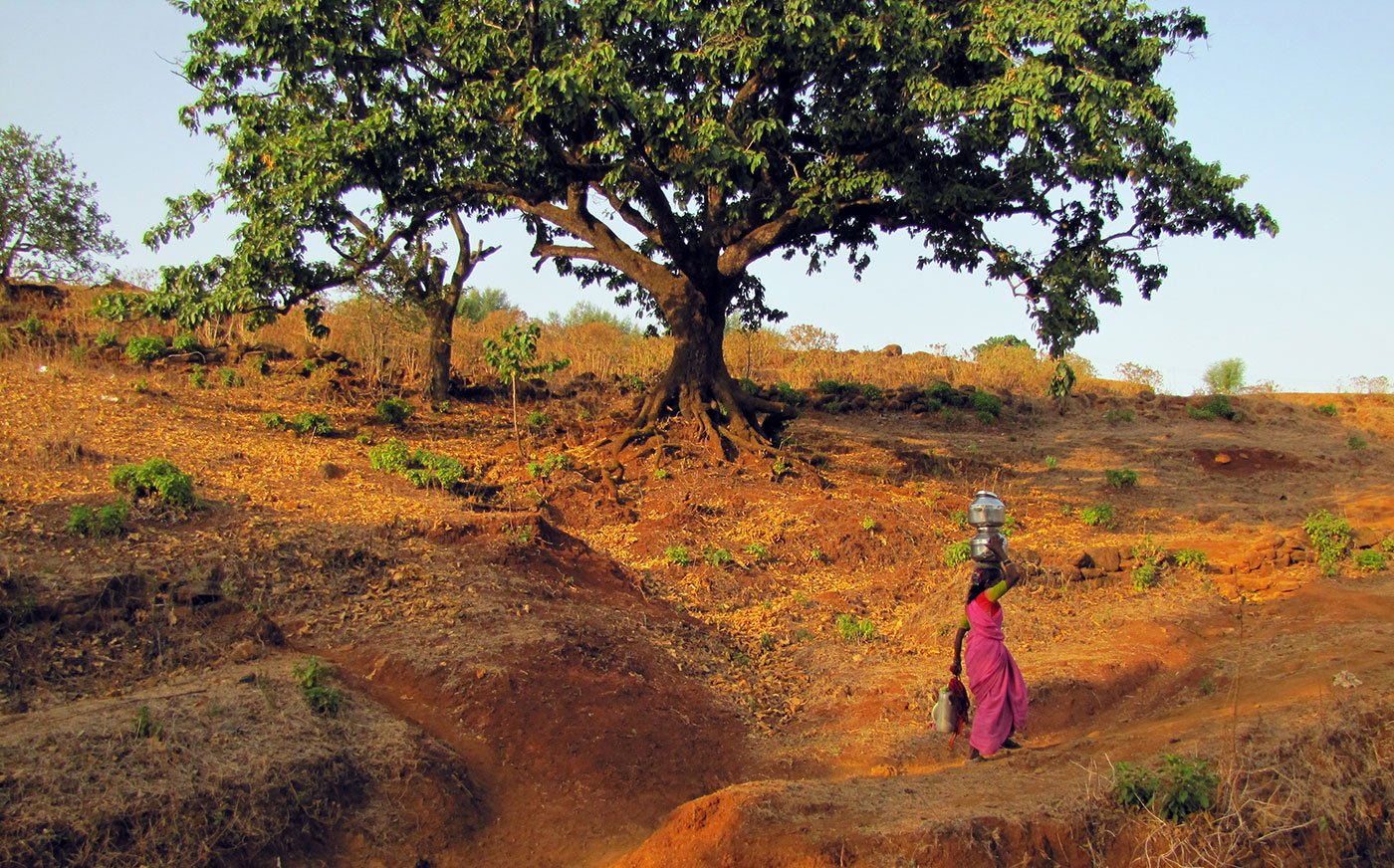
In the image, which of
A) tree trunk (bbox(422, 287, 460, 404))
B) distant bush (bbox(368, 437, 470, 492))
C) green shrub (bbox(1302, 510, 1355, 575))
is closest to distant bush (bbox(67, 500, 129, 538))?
distant bush (bbox(368, 437, 470, 492))

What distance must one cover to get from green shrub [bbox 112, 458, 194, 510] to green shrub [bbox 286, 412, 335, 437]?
4.09 m

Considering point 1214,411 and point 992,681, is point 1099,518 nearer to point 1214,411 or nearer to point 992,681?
point 992,681

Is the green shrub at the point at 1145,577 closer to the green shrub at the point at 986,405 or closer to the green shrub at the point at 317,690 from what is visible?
the green shrub at the point at 317,690

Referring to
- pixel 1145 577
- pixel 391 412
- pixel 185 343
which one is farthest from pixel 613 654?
pixel 185 343

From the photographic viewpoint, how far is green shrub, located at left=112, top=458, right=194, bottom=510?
26.1 feet

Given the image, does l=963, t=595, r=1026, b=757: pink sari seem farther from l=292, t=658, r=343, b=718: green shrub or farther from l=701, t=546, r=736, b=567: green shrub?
l=701, t=546, r=736, b=567: green shrub

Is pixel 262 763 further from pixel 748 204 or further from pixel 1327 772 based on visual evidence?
pixel 748 204

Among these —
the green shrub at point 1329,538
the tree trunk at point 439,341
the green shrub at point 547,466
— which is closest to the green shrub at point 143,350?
the tree trunk at point 439,341

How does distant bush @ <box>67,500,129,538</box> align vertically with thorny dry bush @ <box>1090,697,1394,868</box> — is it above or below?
above

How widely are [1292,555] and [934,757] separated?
212 inches

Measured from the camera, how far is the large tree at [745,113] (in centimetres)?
981

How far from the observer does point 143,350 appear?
14.9 metres

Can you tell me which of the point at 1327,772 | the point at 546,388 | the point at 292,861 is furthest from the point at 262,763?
the point at 546,388

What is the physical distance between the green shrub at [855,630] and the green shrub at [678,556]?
171cm
